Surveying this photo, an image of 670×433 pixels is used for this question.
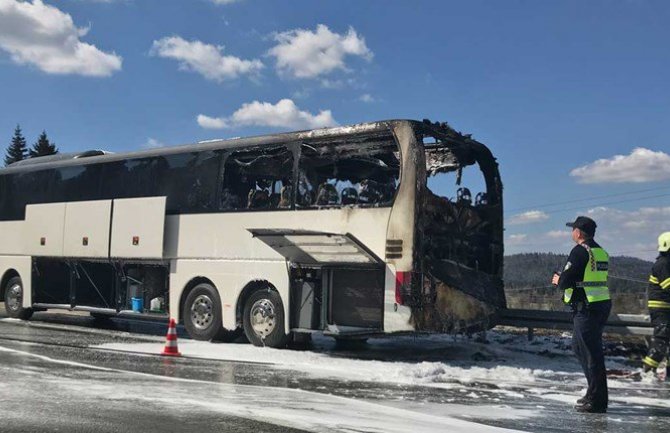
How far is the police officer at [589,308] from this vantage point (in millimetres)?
6934

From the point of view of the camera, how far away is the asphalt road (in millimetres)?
5910

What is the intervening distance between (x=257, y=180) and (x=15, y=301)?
856cm

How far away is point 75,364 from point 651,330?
8.43 m

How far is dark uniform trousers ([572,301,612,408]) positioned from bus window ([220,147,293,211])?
5.54m

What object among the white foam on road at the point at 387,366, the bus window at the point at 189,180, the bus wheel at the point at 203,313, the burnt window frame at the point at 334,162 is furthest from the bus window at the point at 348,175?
the bus wheel at the point at 203,313

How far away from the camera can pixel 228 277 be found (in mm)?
12102

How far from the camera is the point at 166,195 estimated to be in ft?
43.7

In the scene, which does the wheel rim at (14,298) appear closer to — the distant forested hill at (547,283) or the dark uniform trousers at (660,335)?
the distant forested hill at (547,283)

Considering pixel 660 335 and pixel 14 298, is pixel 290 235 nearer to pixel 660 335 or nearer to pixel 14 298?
pixel 660 335

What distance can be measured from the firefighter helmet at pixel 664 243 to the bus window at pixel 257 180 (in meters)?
5.65

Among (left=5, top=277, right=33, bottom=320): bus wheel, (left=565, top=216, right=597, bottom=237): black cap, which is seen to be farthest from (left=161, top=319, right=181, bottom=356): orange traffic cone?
(left=5, top=277, right=33, bottom=320): bus wheel

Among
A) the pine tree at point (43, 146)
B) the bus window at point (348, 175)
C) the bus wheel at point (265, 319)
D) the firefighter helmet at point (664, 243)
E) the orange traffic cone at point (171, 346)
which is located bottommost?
the orange traffic cone at point (171, 346)

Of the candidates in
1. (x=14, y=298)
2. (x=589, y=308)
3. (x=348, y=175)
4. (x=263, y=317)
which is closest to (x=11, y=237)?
(x=14, y=298)

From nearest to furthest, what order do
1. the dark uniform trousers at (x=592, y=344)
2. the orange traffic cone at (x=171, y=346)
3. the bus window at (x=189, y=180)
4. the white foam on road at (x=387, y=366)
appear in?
1. the dark uniform trousers at (x=592, y=344)
2. the white foam on road at (x=387, y=366)
3. the orange traffic cone at (x=171, y=346)
4. the bus window at (x=189, y=180)
